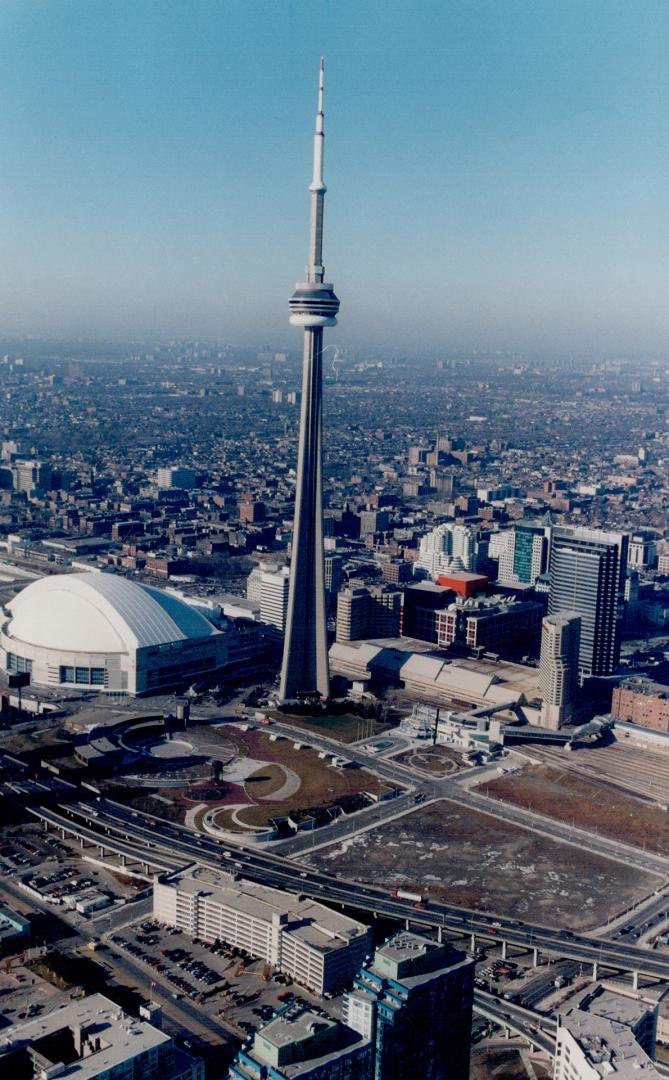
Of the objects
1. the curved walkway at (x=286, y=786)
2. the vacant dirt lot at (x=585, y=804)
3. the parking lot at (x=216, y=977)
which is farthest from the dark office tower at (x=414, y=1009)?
the curved walkway at (x=286, y=786)

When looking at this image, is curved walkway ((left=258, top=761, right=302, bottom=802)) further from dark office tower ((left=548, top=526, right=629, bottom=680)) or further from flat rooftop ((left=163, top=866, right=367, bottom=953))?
dark office tower ((left=548, top=526, right=629, bottom=680))

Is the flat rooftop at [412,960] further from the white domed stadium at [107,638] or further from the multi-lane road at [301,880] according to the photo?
the white domed stadium at [107,638]

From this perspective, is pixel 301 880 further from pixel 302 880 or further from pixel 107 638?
pixel 107 638

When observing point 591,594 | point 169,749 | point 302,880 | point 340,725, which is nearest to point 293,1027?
point 302,880

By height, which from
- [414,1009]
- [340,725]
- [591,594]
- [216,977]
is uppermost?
[591,594]

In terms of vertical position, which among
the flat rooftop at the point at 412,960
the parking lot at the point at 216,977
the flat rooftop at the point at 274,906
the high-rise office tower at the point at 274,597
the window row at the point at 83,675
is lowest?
the parking lot at the point at 216,977

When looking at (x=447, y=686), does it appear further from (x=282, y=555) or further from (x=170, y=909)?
(x=282, y=555)

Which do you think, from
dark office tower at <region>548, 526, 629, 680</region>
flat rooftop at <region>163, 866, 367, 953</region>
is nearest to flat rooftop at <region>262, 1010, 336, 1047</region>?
flat rooftop at <region>163, 866, 367, 953</region>
